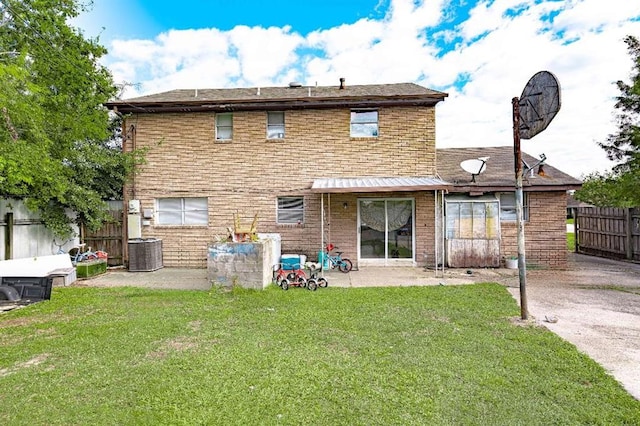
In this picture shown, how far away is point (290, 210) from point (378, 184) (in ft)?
11.3

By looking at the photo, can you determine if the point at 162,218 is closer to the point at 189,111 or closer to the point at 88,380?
the point at 189,111

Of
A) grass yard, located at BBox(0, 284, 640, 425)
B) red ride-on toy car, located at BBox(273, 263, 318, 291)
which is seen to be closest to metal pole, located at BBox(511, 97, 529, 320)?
grass yard, located at BBox(0, 284, 640, 425)

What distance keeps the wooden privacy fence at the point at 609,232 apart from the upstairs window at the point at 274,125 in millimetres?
13419

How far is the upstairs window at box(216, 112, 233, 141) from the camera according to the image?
41.9 feet

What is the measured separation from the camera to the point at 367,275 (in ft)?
35.4

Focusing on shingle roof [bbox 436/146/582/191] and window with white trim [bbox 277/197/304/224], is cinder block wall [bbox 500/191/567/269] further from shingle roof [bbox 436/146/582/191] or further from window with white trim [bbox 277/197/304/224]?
window with white trim [bbox 277/197/304/224]

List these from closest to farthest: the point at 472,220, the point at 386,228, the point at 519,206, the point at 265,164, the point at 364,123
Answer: the point at 519,206
the point at 472,220
the point at 386,228
the point at 364,123
the point at 265,164

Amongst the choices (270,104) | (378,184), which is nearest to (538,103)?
(378,184)

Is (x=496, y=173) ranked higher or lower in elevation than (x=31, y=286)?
higher

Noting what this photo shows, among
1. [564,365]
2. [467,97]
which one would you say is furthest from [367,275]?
[467,97]

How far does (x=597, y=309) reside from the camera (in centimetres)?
704

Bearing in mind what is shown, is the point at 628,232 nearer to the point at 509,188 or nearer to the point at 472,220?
the point at 509,188

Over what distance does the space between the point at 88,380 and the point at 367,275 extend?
7.93 metres

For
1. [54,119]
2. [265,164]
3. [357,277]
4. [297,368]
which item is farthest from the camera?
[265,164]
